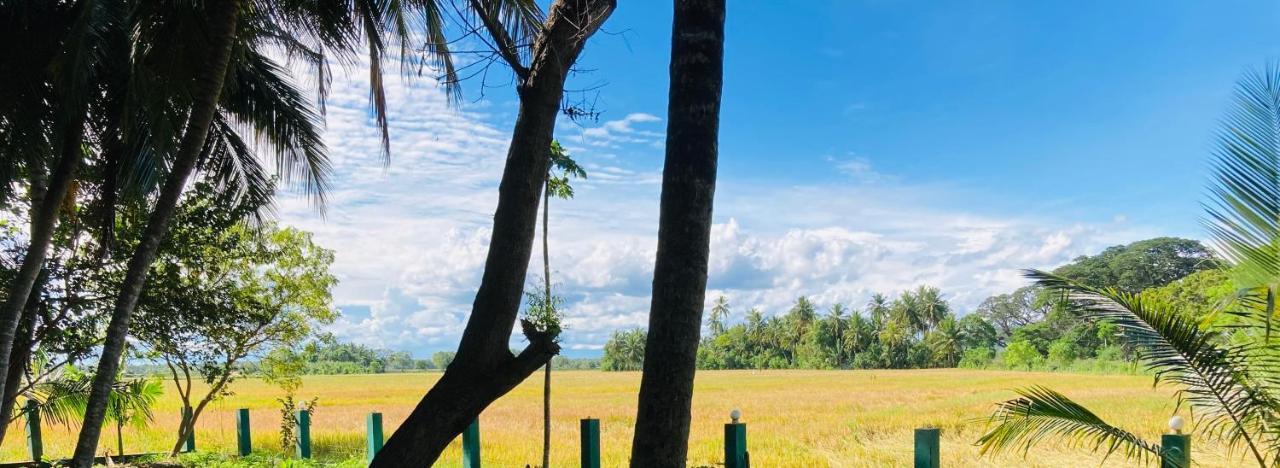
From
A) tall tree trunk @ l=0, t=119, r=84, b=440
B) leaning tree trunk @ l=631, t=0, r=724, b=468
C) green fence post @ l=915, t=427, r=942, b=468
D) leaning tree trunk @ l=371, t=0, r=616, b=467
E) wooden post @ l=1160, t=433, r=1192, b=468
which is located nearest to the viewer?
leaning tree trunk @ l=631, t=0, r=724, b=468

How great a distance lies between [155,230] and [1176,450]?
613 cm

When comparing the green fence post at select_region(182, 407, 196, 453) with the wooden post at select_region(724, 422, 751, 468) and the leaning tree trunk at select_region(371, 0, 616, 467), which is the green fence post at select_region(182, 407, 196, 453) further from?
the leaning tree trunk at select_region(371, 0, 616, 467)

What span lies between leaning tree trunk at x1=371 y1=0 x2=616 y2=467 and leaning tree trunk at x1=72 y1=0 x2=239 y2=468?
2691 mm

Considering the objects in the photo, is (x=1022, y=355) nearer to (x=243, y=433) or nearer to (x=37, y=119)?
(x=243, y=433)

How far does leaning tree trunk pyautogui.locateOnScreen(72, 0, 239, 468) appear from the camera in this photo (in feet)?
17.8

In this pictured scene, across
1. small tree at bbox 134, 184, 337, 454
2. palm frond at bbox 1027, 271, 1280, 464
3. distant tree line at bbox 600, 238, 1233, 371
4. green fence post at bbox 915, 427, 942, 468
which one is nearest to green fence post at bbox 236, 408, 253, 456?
small tree at bbox 134, 184, 337, 454

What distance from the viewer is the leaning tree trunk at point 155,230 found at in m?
5.43

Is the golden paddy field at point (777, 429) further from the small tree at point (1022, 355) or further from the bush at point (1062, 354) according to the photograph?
the small tree at point (1022, 355)

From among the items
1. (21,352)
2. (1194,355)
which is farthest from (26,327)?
(1194,355)

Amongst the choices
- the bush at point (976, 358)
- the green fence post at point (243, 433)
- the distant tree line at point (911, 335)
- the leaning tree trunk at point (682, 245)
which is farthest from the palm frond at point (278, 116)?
the bush at point (976, 358)

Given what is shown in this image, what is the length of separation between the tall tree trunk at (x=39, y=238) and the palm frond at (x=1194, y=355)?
22.9ft

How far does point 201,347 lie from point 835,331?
6622cm

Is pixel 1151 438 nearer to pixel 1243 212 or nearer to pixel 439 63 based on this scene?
pixel 1243 212

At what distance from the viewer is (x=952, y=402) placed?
842 inches
